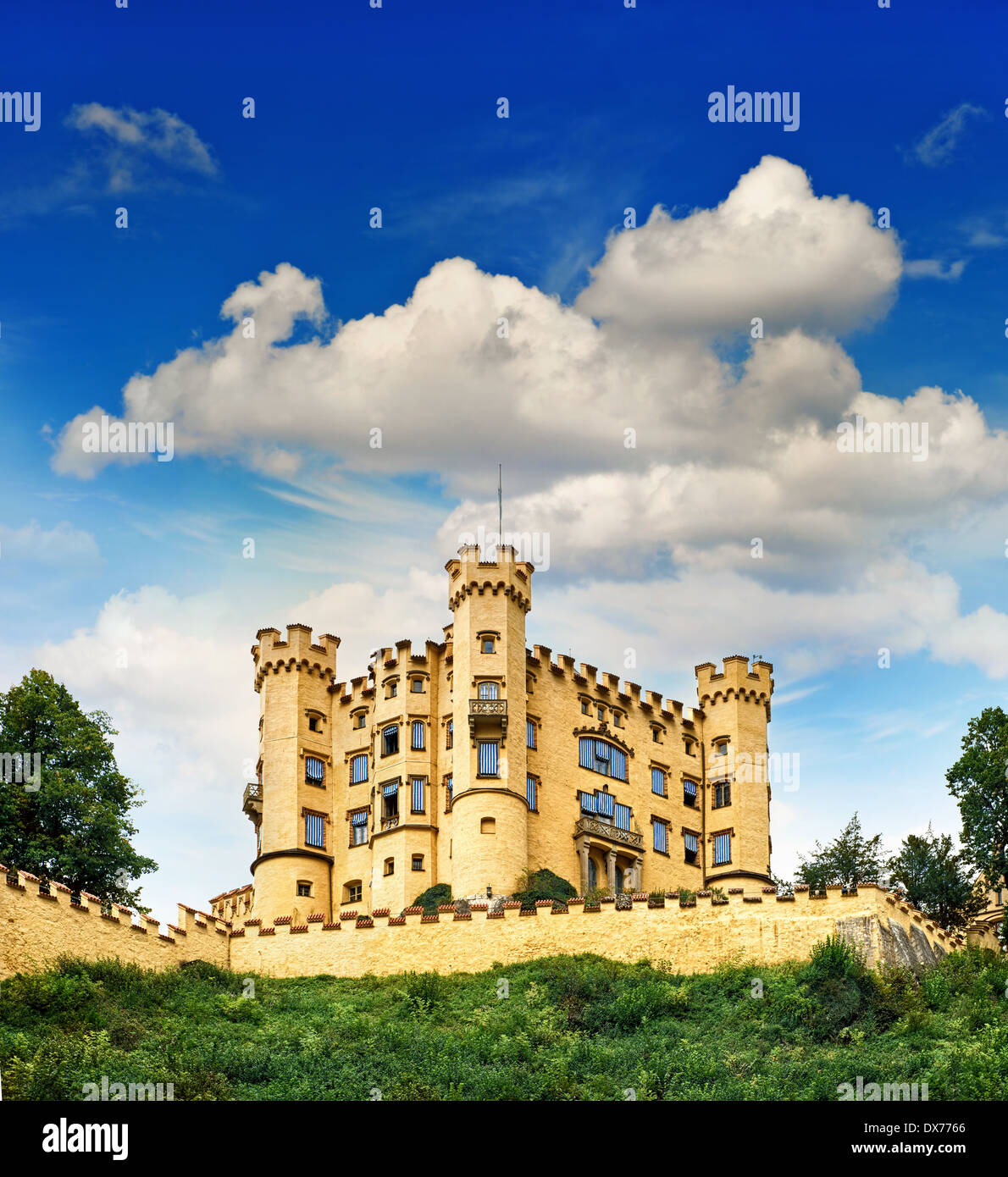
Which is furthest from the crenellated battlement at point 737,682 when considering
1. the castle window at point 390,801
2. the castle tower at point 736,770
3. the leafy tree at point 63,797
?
the leafy tree at point 63,797

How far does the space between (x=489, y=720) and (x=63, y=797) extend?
17.6m

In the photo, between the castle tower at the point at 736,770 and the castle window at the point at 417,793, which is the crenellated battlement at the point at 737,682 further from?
the castle window at the point at 417,793

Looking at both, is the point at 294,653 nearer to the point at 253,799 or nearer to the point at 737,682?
the point at 253,799

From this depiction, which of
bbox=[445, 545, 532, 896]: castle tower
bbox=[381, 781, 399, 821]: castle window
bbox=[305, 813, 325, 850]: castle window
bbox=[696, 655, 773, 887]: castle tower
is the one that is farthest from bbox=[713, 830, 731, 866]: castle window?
bbox=[305, 813, 325, 850]: castle window

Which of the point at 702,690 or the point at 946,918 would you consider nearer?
the point at 946,918

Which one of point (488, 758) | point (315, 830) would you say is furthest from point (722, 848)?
point (315, 830)

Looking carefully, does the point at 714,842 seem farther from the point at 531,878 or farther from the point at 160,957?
the point at 160,957

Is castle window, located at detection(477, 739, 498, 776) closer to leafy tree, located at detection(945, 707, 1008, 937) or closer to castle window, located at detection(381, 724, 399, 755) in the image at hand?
castle window, located at detection(381, 724, 399, 755)

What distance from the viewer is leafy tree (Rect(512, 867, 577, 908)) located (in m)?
67.8

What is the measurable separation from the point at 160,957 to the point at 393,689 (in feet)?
65.2

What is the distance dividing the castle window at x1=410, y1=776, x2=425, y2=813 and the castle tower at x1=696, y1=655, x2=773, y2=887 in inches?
549

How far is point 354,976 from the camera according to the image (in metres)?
60.9
